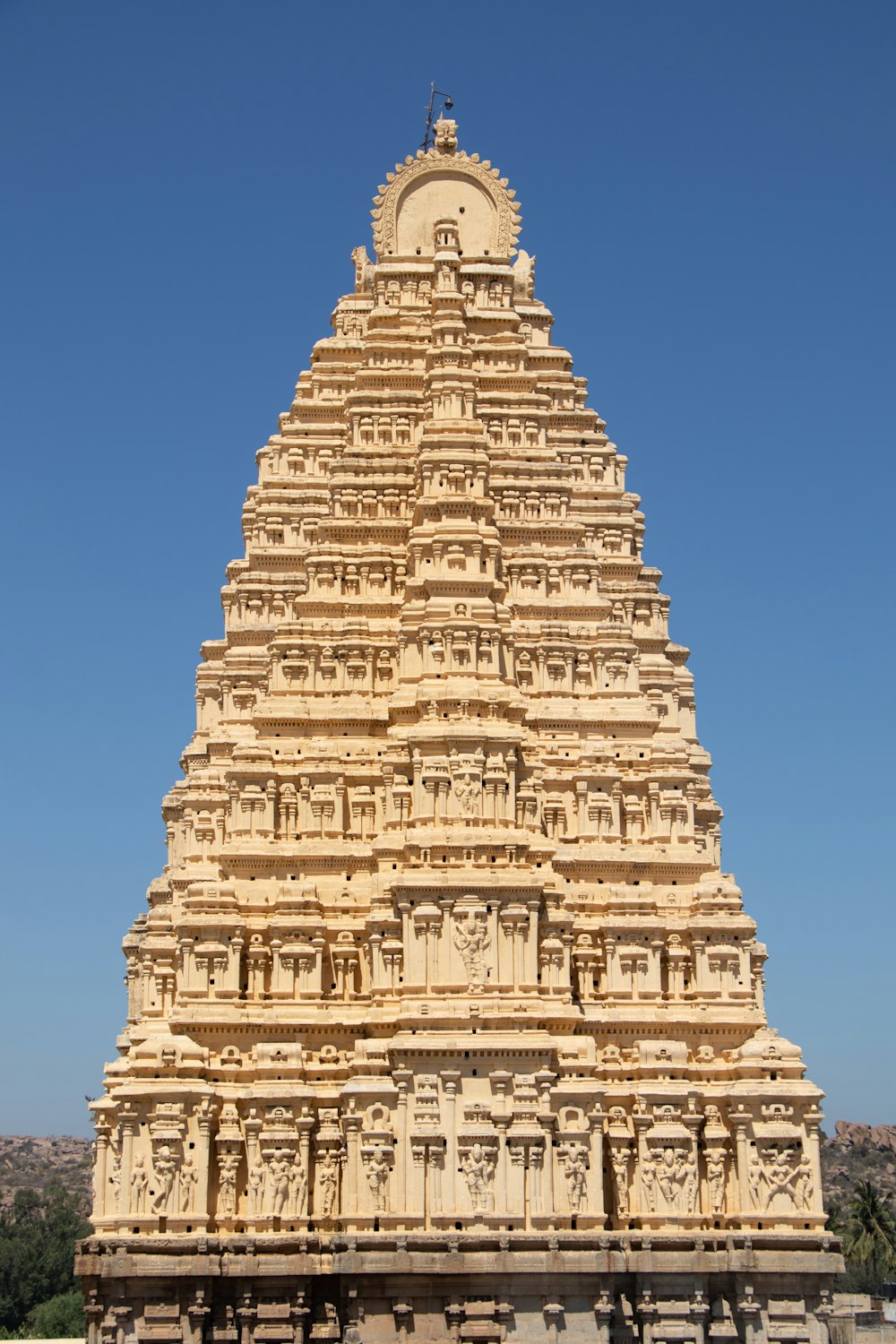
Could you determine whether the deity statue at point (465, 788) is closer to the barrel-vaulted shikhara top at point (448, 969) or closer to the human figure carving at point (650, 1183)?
the barrel-vaulted shikhara top at point (448, 969)

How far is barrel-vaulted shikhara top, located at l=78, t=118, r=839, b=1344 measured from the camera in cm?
4500

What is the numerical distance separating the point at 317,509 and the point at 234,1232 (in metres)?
23.4

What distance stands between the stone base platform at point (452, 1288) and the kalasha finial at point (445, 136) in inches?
1468

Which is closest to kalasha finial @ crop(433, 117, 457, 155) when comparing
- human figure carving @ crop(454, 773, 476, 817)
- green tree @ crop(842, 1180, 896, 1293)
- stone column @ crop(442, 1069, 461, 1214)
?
human figure carving @ crop(454, 773, 476, 817)

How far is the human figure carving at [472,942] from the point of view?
4719cm

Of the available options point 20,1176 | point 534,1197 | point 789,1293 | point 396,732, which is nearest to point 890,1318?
point 789,1293

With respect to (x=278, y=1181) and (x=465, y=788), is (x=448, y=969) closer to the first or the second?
(x=465, y=788)

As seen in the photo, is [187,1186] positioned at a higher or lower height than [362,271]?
lower

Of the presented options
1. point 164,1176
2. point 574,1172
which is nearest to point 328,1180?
point 164,1176

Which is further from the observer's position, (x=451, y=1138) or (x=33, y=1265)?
(x=33, y=1265)

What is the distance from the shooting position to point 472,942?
47375 mm

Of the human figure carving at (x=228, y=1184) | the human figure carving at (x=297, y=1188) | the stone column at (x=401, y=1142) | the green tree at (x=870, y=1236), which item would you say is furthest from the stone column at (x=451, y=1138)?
the green tree at (x=870, y=1236)

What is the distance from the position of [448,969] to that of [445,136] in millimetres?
31523

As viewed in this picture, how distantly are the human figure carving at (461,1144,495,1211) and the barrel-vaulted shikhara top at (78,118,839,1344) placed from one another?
89mm
